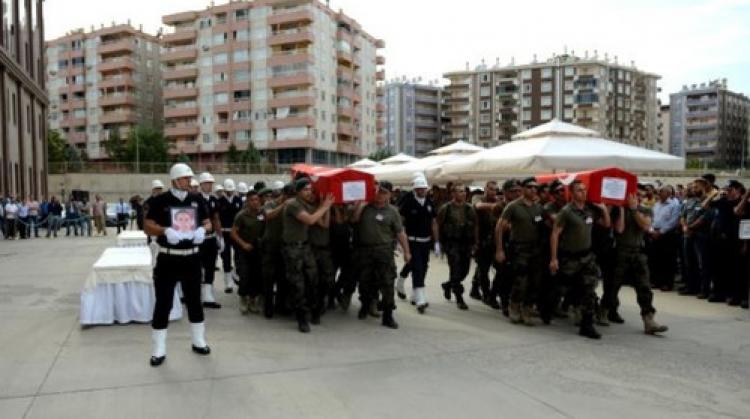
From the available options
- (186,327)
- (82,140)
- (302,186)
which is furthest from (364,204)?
(82,140)

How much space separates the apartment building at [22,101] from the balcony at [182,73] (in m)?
36.0

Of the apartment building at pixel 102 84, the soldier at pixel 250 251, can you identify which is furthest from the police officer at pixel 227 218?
the apartment building at pixel 102 84

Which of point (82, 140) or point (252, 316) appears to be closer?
point (252, 316)

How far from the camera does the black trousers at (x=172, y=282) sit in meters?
6.71

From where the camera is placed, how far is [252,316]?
365 inches

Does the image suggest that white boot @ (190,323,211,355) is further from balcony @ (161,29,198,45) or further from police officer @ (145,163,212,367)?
balcony @ (161,29,198,45)

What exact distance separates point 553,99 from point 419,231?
113595 millimetres

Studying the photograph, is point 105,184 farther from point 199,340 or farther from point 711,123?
point 711,123

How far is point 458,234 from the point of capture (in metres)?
9.94

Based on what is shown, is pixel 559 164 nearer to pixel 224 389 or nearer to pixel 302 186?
pixel 302 186

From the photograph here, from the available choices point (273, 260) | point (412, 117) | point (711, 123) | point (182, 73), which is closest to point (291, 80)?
point (182, 73)

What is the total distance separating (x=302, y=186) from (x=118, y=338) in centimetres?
292

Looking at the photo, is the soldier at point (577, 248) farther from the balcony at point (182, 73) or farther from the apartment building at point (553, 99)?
the apartment building at point (553, 99)

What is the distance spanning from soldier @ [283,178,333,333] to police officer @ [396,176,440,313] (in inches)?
68.6
